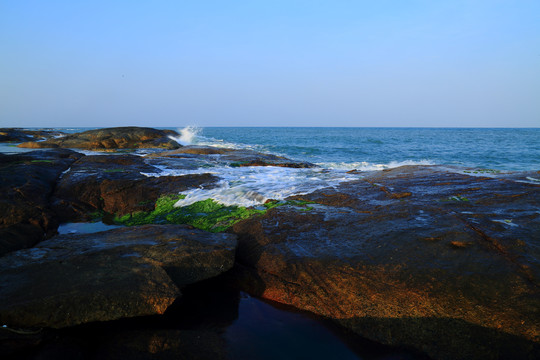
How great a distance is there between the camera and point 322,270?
3.69 metres

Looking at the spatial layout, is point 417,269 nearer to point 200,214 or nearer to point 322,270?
point 322,270

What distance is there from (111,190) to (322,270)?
642 cm

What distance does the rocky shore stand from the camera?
108 inches

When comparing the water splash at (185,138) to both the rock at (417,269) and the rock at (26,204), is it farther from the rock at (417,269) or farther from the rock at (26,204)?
the rock at (417,269)

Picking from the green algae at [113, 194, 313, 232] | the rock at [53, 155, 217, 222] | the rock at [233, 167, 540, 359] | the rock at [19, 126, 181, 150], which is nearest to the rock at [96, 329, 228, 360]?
the rock at [233, 167, 540, 359]

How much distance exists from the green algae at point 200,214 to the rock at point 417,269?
25.9 inches

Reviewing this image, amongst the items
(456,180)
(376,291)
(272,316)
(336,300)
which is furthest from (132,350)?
(456,180)

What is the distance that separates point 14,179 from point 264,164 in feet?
28.4

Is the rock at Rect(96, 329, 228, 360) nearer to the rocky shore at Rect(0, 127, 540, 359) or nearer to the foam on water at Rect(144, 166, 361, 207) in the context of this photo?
the rocky shore at Rect(0, 127, 540, 359)

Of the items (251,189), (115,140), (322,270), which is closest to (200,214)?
(251,189)

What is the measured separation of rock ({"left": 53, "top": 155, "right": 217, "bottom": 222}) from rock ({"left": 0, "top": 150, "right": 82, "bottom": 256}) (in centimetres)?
38

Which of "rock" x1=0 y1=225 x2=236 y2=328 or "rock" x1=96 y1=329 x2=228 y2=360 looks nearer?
"rock" x1=96 y1=329 x2=228 y2=360

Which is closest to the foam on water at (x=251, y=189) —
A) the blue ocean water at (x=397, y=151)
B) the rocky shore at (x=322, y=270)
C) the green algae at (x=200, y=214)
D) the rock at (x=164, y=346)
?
the green algae at (x=200, y=214)

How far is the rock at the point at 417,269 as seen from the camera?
287 cm
